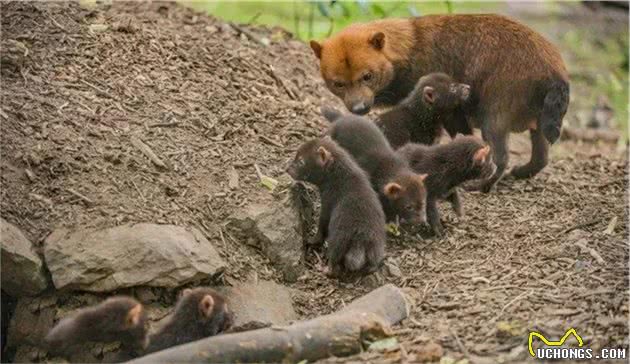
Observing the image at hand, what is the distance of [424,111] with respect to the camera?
7.98 m

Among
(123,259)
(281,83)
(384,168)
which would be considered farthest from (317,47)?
(123,259)

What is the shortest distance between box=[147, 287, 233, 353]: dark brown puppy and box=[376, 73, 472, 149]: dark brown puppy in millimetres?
2751

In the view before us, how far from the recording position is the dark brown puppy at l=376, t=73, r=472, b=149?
795 centimetres

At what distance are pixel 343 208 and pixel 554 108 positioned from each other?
2.33 metres

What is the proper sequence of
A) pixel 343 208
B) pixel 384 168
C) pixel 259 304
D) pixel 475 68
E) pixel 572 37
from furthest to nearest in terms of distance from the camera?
pixel 572 37, pixel 475 68, pixel 384 168, pixel 343 208, pixel 259 304

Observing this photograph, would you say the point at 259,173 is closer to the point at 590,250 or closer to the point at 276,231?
the point at 276,231

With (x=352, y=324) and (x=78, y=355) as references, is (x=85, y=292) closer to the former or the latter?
(x=78, y=355)

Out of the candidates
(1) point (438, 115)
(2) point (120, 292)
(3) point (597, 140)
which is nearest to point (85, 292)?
(2) point (120, 292)

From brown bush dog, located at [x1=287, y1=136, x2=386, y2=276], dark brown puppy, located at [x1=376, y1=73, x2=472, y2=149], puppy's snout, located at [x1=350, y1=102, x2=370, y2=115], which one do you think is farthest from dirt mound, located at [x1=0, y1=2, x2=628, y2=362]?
dark brown puppy, located at [x1=376, y1=73, x2=472, y2=149]

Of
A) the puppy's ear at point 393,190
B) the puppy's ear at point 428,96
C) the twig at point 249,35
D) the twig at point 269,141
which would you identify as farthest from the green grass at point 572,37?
the puppy's ear at point 393,190

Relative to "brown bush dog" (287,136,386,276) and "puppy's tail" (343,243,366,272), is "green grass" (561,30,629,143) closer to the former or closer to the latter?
"brown bush dog" (287,136,386,276)

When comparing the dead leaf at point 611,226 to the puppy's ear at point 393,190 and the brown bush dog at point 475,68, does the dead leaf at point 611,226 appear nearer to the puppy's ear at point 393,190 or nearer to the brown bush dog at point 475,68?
the brown bush dog at point 475,68

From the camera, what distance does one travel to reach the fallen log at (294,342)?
17.1ft

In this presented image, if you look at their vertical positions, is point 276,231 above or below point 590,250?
below
